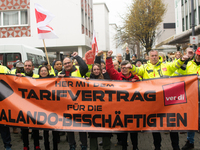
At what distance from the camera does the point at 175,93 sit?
13.4 feet

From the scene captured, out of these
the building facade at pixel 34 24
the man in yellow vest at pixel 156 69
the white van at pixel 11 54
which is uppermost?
the building facade at pixel 34 24

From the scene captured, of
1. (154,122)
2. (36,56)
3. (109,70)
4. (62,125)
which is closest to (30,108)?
(62,125)

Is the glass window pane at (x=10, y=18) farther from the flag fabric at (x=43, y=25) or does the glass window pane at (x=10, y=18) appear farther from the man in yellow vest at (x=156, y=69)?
the man in yellow vest at (x=156, y=69)

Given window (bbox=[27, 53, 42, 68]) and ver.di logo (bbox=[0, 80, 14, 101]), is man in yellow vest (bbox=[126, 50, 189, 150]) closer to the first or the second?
ver.di logo (bbox=[0, 80, 14, 101])

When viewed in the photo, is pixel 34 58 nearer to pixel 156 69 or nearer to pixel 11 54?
pixel 11 54

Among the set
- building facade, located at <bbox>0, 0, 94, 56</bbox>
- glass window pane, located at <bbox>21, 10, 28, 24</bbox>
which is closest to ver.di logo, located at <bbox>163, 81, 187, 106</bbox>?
building facade, located at <bbox>0, 0, 94, 56</bbox>

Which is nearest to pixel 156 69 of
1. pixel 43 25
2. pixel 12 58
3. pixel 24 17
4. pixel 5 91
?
pixel 5 91

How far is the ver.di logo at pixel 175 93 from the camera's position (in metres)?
4.06

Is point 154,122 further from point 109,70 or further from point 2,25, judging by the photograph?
point 2,25

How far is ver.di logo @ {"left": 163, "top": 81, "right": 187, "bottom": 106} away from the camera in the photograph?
13.3 ft

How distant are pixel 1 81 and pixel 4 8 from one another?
18957 millimetres

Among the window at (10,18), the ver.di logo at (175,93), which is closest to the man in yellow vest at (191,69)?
the ver.di logo at (175,93)

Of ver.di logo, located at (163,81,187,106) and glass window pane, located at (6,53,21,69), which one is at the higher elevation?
glass window pane, located at (6,53,21,69)

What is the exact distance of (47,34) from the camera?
7918 millimetres
